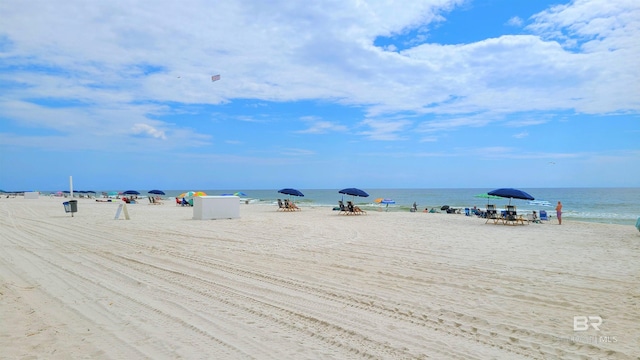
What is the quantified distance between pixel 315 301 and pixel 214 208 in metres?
12.3

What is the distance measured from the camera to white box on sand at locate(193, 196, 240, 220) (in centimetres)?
1608

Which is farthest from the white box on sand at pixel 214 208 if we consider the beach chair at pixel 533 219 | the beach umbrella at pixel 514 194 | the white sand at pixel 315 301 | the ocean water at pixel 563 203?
the ocean water at pixel 563 203

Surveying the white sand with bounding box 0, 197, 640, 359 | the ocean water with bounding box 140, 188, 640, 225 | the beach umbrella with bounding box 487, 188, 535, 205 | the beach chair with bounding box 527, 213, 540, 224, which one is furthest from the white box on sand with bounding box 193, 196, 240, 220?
the ocean water with bounding box 140, 188, 640, 225

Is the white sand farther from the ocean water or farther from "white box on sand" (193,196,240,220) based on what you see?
the ocean water

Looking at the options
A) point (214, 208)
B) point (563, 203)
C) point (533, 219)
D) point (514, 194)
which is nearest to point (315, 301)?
point (214, 208)

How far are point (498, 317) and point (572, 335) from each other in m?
0.68

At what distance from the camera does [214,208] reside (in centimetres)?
1631

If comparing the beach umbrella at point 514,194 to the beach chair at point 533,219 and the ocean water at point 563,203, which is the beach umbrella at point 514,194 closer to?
the beach chair at point 533,219

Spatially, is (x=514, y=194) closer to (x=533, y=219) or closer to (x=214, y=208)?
(x=533, y=219)

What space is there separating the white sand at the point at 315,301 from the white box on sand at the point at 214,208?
22.9 feet

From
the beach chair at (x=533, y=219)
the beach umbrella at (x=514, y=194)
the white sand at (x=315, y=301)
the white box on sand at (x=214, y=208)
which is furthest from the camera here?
the beach chair at (x=533, y=219)

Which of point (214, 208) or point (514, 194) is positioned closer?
point (514, 194)

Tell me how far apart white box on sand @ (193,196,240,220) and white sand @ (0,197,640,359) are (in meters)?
6.96

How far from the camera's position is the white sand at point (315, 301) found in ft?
11.3
